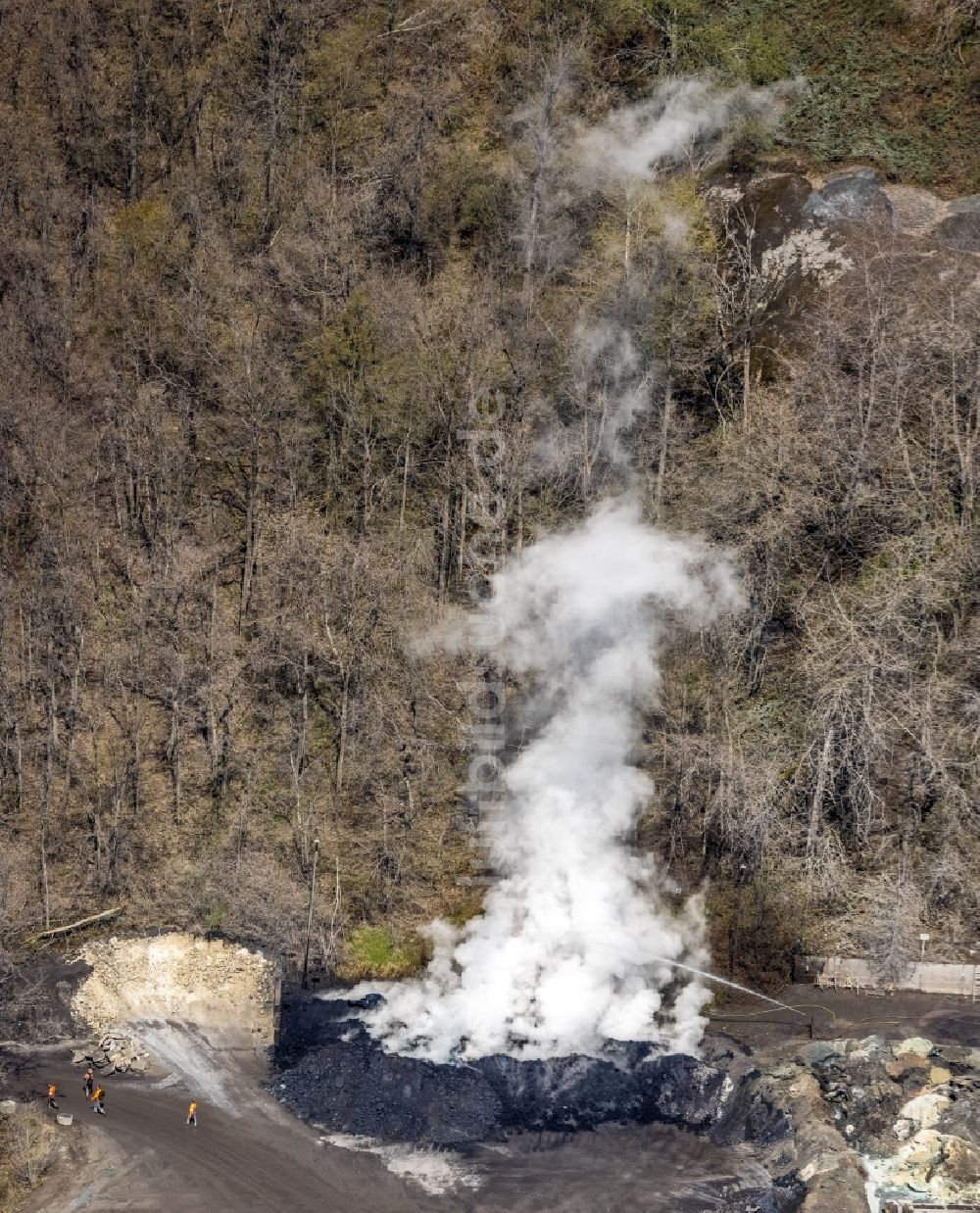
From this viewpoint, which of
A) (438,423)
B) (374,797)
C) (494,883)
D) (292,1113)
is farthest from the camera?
(438,423)

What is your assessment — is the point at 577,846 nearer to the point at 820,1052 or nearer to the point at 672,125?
the point at 820,1052

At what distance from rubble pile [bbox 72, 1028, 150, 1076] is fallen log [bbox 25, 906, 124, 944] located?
15.5 feet

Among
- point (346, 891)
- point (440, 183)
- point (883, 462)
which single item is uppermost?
point (440, 183)

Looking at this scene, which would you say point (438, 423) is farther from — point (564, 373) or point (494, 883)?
point (494, 883)

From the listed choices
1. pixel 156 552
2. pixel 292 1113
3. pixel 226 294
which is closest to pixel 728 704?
pixel 292 1113

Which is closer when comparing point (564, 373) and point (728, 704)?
point (728, 704)

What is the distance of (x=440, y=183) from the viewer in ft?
164

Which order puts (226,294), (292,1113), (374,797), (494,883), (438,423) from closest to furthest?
(292,1113) < (494,883) < (374,797) < (438,423) < (226,294)

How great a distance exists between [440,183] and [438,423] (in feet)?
42.7

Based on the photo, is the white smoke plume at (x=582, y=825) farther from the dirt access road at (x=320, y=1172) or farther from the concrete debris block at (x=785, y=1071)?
the dirt access road at (x=320, y=1172)

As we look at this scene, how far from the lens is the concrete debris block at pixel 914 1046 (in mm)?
31328

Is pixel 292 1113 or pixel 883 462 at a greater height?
pixel 883 462

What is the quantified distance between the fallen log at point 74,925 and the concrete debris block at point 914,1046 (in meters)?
22.4

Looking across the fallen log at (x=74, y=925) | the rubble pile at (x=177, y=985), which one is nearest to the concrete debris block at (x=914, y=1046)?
the rubble pile at (x=177, y=985)
